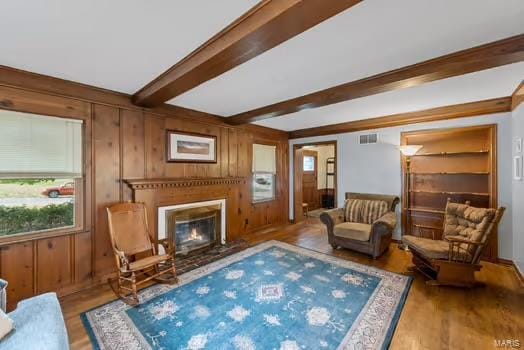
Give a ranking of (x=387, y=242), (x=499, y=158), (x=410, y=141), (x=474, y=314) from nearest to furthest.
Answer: (x=474, y=314) → (x=499, y=158) → (x=387, y=242) → (x=410, y=141)

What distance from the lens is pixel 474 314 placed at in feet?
7.11

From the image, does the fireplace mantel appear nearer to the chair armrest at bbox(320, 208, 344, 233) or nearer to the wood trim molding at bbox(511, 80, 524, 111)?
the chair armrest at bbox(320, 208, 344, 233)

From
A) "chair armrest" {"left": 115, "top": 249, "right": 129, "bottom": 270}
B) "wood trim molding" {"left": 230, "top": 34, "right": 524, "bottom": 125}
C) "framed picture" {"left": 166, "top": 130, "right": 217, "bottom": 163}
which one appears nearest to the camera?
"wood trim molding" {"left": 230, "top": 34, "right": 524, "bottom": 125}

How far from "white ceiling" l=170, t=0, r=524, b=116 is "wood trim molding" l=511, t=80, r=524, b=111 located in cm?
157

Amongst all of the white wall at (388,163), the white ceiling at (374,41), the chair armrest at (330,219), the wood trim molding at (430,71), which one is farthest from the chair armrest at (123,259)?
the white wall at (388,163)

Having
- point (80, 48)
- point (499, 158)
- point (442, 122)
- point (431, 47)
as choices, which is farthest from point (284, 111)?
point (499, 158)

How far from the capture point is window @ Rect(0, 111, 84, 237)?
7.52 ft

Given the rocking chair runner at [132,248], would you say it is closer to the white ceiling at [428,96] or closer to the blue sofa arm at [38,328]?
the blue sofa arm at [38,328]

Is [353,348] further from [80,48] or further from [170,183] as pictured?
[80,48]

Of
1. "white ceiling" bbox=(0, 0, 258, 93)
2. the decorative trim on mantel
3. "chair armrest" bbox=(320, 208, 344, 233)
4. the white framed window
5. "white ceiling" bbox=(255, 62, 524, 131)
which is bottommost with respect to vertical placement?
"chair armrest" bbox=(320, 208, 344, 233)

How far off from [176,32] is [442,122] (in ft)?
14.0

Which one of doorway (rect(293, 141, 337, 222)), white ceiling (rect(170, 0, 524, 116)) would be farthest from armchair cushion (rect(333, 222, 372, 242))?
doorway (rect(293, 141, 337, 222))

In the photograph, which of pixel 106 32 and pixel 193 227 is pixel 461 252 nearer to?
pixel 193 227

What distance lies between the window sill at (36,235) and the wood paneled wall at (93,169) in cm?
2
